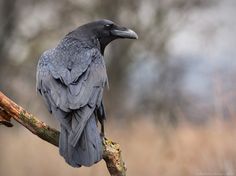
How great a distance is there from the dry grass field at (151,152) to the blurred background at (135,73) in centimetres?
2

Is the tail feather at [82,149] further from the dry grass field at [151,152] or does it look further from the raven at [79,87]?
the dry grass field at [151,152]

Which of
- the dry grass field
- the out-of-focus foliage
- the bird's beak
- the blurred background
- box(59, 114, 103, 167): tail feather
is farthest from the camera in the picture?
the out-of-focus foliage

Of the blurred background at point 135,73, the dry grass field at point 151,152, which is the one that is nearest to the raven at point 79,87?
the dry grass field at point 151,152

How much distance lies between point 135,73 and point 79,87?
10.3 m

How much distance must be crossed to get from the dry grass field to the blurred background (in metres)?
0.02

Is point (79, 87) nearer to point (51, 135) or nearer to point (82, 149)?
point (51, 135)

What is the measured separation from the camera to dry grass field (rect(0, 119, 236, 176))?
9.24m

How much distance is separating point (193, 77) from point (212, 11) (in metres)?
1.47

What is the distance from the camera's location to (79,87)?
237 inches

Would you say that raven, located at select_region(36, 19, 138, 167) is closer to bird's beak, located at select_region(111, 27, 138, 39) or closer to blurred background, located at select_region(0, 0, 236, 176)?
bird's beak, located at select_region(111, 27, 138, 39)

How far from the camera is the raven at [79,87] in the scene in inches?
220

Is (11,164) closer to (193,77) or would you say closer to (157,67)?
(157,67)

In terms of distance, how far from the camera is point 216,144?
31.6 ft

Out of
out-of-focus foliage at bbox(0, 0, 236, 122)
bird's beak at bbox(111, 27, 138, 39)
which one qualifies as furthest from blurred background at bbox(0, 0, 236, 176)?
bird's beak at bbox(111, 27, 138, 39)
